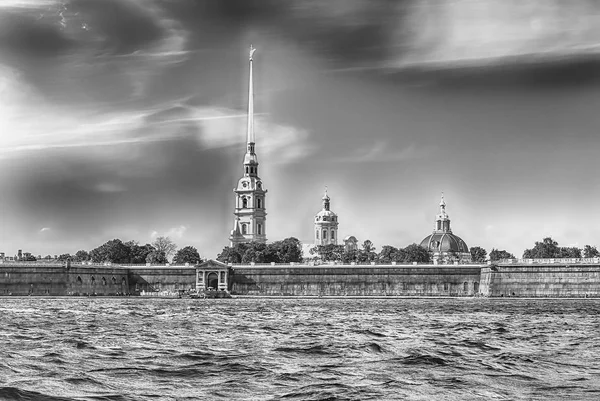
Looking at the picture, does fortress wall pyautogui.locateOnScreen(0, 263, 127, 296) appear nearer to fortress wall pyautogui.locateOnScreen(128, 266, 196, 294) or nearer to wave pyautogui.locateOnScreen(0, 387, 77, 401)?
fortress wall pyautogui.locateOnScreen(128, 266, 196, 294)

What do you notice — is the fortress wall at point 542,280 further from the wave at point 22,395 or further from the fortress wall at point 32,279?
the wave at point 22,395

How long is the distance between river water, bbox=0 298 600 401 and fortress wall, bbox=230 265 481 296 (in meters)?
106

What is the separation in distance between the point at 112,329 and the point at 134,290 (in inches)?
5001

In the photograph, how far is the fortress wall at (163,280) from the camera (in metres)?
191

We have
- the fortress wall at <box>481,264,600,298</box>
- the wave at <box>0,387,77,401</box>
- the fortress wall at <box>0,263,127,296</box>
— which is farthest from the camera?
the fortress wall at <box>0,263,127,296</box>

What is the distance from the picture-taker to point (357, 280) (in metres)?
183

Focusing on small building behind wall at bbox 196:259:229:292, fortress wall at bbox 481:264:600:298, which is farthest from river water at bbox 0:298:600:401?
small building behind wall at bbox 196:259:229:292

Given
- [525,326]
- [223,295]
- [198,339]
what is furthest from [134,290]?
[198,339]

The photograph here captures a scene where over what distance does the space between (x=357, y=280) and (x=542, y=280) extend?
31173mm

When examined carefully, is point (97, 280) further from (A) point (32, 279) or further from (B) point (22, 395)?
(B) point (22, 395)

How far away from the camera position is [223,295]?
550ft

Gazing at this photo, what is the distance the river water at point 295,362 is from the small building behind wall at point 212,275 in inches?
4585

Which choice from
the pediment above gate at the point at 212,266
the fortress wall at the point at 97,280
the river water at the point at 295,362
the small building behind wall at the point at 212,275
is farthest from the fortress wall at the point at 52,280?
the river water at the point at 295,362

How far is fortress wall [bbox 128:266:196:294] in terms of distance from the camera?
191250 millimetres
